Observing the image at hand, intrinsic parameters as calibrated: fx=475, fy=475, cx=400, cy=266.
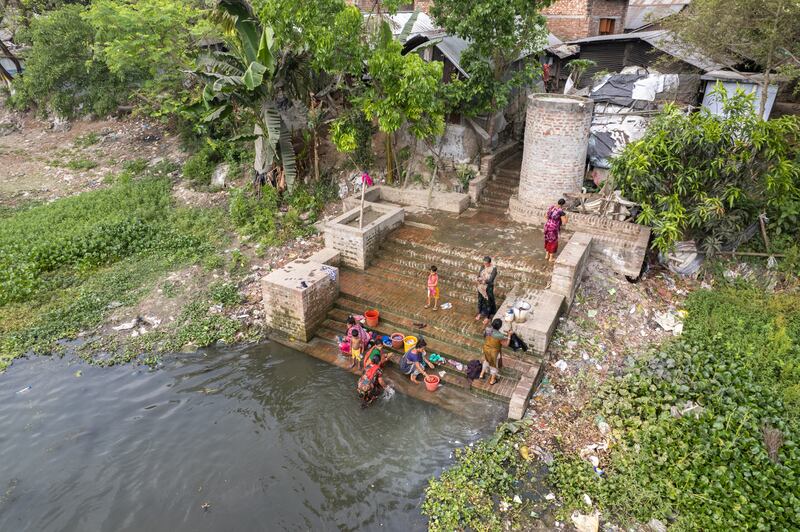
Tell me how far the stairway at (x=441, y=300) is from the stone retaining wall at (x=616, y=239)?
1.80m

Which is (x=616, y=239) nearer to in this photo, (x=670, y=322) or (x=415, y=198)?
(x=670, y=322)

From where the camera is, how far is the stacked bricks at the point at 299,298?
9.09 metres

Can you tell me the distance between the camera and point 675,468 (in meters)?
6.10

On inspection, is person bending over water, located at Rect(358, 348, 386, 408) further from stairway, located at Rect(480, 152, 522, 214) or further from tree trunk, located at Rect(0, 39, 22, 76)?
tree trunk, located at Rect(0, 39, 22, 76)

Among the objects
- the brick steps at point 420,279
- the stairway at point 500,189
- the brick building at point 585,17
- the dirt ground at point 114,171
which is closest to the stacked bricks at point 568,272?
the brick steps at point 420,279

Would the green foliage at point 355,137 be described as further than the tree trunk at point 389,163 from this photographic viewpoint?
No

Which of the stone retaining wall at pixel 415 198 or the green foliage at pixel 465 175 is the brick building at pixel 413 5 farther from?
the stone retaining wall at pixel 415 198

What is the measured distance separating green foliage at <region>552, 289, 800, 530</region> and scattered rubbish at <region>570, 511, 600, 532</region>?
0.15 m

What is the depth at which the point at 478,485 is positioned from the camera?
6141 mm

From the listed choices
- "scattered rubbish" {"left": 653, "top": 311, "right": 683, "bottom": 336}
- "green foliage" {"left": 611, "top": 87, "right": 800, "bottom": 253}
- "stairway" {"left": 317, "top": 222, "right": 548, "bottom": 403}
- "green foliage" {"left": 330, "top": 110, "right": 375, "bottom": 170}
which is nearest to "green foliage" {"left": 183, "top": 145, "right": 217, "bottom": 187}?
"green foliage" {"left": 330, "top": 110, "right": 375, "bottom": 170}

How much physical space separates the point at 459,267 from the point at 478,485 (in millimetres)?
4930

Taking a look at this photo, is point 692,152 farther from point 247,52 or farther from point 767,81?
point 247,52

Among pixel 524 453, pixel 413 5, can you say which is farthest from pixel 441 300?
pixel 413 5

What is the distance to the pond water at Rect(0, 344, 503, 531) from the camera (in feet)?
19.9
